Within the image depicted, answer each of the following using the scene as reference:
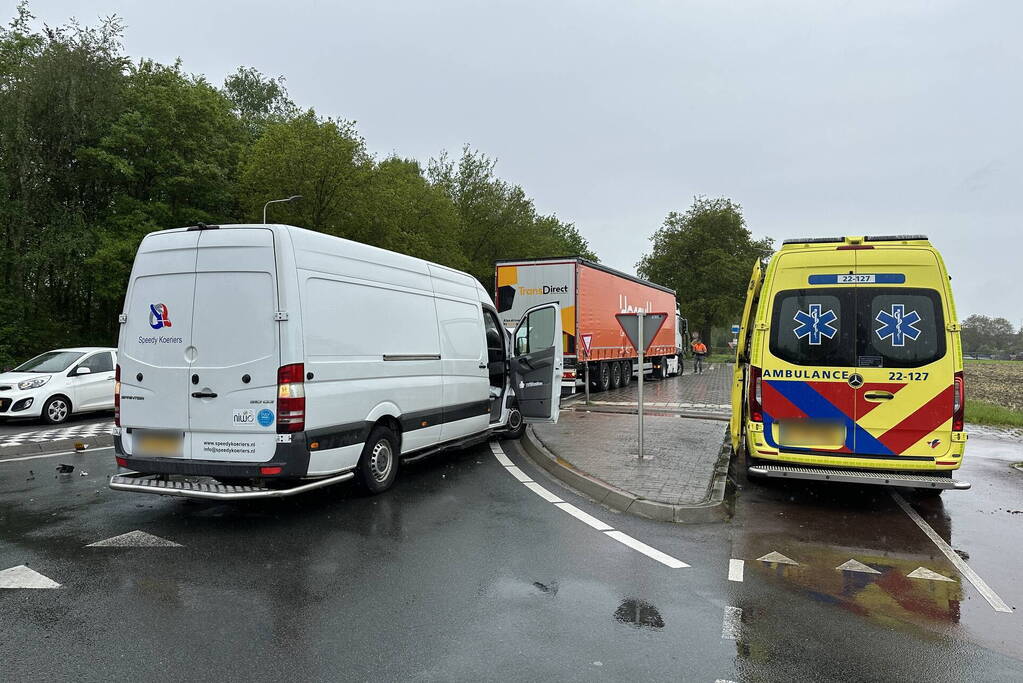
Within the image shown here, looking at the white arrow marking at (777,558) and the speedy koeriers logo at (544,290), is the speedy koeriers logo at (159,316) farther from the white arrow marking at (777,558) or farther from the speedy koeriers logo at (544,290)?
the speedy koeriers logo at (544,290)

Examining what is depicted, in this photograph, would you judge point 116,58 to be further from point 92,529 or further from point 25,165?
point 92,529

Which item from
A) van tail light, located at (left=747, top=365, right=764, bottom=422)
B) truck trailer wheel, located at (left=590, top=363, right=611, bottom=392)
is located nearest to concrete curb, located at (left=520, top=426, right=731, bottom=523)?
van tail light, located at (left=747, top=365, right=764, bottom=422)

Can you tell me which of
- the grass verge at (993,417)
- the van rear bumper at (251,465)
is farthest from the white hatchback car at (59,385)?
the grass verge at (993,417)

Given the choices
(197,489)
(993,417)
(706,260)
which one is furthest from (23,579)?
(706,260)

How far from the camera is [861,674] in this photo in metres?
3.54

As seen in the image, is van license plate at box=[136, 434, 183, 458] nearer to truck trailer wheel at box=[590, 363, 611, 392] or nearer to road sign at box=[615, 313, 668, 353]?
road sign at box=[615, 313, 668, 353]

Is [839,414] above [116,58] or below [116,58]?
below

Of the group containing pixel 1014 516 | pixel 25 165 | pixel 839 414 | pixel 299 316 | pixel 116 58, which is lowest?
pixel 1014 516

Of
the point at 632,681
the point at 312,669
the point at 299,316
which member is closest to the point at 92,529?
the point at 299,316

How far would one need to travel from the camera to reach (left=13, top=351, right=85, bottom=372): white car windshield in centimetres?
1417

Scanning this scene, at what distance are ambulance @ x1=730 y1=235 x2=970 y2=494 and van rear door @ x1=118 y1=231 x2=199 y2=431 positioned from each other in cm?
555

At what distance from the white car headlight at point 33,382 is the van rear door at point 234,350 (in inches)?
386

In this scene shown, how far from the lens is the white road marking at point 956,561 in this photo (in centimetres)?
467

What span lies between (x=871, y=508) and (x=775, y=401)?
5.14 ft
